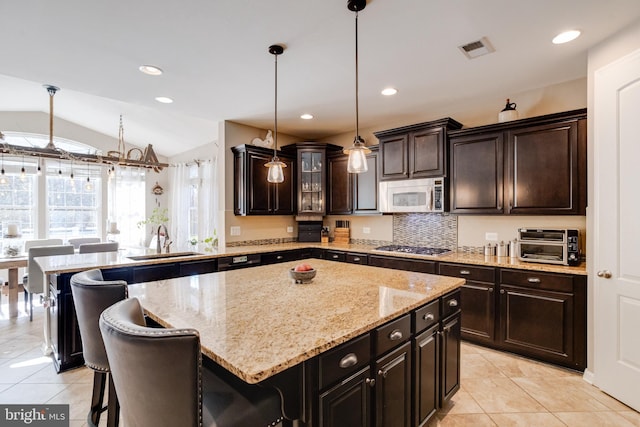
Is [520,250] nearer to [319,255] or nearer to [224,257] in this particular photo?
[319,255]

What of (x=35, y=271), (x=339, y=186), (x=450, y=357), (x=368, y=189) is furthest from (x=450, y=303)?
(x=35, y=271)

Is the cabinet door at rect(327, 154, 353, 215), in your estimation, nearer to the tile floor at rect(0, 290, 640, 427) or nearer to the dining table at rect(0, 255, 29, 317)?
the tile floor at rect(0, 290, 640, 427)

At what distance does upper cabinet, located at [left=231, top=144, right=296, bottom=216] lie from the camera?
416 centimetres

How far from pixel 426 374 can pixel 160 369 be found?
1.46 meters

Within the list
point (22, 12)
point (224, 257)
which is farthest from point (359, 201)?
point (22, 12)

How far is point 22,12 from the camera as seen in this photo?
1935 millimetres

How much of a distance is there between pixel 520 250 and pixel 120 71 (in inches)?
161

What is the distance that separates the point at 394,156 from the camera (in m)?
3.84

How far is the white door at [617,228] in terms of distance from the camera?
2.11 meters

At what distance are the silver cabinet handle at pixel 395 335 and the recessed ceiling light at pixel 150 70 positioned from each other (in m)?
2.84

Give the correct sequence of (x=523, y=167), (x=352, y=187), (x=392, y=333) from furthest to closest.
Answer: (x=352, y=187) → (x=523, y=167) → (x=392, y=333)

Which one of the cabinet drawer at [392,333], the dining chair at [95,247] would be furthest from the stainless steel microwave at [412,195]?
the dining chair at [95,247]

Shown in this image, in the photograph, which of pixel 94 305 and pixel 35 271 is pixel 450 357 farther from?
Result: pixel 35 271

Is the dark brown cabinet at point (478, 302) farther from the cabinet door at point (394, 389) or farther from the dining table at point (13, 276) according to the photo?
the dining table at point (13, 276)
